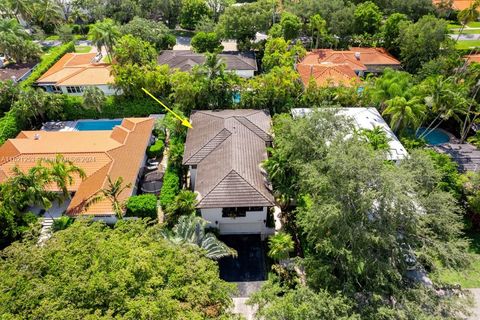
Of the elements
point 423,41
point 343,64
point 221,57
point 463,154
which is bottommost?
point 463,154

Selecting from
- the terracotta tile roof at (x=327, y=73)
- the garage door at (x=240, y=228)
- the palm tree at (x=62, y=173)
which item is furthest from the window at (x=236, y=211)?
the terracotta tile roof at (x=327, y=73)

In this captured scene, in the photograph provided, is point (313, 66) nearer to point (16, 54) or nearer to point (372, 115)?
point (372, 115)

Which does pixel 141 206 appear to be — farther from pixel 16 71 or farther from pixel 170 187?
pixel 16 71

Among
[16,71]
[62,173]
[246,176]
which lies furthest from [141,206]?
[16,71]

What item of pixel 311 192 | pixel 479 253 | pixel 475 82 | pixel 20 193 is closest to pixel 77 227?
pixel 20 193

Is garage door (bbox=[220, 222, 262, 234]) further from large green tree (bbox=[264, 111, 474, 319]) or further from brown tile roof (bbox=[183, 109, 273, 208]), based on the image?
large green tree (bbox=[264, 111, 474, 319])

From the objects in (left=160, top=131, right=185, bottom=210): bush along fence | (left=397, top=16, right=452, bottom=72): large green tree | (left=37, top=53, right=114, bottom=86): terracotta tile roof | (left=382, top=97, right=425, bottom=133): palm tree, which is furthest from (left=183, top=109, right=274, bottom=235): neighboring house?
(left=397, top=16, right=452, bottom=72): large green tree
